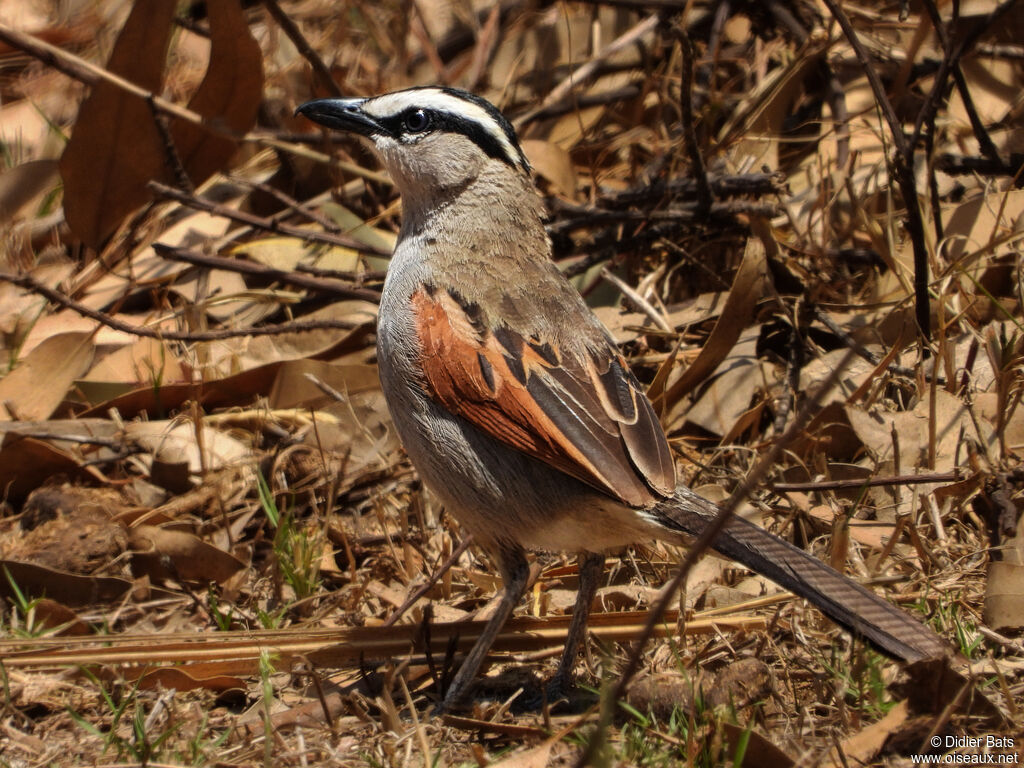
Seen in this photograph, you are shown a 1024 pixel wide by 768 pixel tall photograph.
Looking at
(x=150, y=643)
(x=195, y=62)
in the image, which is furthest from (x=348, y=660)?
(x=195, y=62)

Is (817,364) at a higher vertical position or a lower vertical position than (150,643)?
higher

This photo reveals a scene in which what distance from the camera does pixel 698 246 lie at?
6387 millimetres

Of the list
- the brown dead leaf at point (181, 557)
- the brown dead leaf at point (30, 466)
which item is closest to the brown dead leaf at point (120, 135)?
the brown dead leaf at point (30, 466)

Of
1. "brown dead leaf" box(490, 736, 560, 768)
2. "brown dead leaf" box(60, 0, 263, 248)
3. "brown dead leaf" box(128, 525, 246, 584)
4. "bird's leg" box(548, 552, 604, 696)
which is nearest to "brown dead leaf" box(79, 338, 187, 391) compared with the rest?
"brown dead leaf" box(60, 0, 263, 248)

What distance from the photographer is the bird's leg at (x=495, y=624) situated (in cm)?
410

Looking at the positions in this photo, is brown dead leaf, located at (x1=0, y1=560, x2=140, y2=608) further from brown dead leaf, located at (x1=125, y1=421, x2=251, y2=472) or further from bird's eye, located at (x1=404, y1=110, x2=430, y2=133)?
bird's eye, located at (x1=404, y1=110, x2=430, y2=133)

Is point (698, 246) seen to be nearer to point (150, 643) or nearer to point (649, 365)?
point (649, 365)

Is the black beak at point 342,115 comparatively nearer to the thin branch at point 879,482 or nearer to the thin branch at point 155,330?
the thin branch at point 155,330

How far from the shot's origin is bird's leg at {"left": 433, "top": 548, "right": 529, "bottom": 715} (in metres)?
4.10

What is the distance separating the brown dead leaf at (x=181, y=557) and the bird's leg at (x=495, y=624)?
1.37m

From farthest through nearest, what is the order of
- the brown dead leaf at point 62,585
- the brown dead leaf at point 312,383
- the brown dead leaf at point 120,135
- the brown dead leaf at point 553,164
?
the brown dead leaf at point 553,164
the brown dead leaf at point 120,135
the brown dead leaf at point 312,383
the brown dead leaf at point 62,585

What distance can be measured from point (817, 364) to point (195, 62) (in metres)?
5.73

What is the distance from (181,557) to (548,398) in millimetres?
2077

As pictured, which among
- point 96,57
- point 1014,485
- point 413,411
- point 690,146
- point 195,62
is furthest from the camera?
point 195,62
